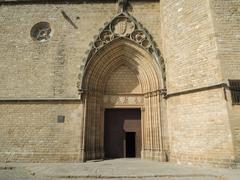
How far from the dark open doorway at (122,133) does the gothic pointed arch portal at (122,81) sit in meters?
0.29

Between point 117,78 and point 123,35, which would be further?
point 117,78

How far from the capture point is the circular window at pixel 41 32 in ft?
29.1

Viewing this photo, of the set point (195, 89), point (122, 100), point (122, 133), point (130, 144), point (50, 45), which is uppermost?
point (50, 45)

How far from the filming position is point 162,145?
7.50m

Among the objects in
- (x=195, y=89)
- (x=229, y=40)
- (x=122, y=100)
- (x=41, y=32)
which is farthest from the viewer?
(x=41, y=32)

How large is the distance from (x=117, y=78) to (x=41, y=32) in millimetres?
3950

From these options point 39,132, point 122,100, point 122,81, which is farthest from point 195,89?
point 39,132

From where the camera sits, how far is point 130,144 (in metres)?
8.70

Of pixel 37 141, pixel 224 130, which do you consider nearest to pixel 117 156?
pixel 37 141

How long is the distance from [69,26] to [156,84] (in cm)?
451

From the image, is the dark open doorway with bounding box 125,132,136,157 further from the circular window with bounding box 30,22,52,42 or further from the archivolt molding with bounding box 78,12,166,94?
the circular window with bounding box 30,22,52,42

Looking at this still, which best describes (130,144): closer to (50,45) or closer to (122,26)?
(122,26)

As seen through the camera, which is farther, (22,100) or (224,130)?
(22,100)

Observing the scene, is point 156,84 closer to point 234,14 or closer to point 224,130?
point 224,130
